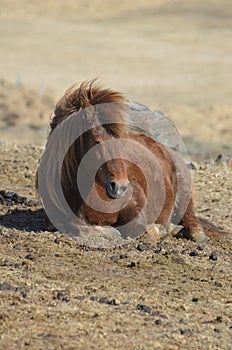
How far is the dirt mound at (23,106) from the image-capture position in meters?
25.9

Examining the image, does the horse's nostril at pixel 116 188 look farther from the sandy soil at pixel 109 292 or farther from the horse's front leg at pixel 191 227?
the horse's front leg at pixel 191 227

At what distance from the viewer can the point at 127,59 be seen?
144 ft

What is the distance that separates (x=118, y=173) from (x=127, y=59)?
37.4m

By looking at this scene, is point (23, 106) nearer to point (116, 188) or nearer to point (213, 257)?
point (213, 257)

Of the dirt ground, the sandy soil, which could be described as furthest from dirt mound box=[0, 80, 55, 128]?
the sandy soil

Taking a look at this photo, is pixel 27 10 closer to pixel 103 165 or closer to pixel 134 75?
pixel 134 75

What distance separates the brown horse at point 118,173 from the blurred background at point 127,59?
9039 millimetres

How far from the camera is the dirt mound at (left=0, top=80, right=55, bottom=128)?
2590 centimetres

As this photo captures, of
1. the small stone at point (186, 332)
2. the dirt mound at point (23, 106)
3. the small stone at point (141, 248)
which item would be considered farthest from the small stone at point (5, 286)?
the dirt mound at point (23, 106)

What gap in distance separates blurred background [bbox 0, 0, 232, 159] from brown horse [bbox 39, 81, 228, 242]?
904 centimetres

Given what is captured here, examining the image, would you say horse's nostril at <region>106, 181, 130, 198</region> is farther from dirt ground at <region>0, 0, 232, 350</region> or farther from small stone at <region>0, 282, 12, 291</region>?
small stone at <region>0, 282, 12, 291</region>

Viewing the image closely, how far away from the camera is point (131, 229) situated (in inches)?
297

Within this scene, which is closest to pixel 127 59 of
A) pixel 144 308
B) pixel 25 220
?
pixel 25 220

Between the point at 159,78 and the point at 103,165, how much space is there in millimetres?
32686
